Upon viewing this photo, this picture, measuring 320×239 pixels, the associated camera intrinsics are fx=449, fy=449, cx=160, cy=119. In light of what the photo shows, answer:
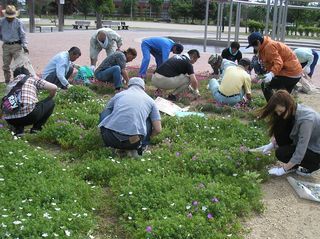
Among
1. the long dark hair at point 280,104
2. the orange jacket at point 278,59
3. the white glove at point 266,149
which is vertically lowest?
the white glove at point 266,149

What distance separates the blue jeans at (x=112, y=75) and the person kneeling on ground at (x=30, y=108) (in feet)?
8.70

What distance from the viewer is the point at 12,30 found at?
899cm

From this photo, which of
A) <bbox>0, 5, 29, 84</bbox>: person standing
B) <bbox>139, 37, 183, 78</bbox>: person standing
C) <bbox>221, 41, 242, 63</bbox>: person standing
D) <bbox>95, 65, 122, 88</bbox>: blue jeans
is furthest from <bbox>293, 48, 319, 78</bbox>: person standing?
<bbox>0, 5, 29, 84</bbox>: person standing

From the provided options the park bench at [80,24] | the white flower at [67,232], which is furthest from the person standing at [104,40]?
the park bench at [80,24]

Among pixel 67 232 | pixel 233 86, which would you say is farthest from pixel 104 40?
pixel 67 232

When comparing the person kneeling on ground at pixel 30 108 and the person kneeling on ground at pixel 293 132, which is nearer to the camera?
the person kneeling on ground at pixel 293 132

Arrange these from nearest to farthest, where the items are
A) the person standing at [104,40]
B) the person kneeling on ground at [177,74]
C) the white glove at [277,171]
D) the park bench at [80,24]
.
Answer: the white glove at [277,171], the person kneeling on ground at [177,74], the person standing at [104,40], the park bench at [80,24]

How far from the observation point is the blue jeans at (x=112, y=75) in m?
8.60

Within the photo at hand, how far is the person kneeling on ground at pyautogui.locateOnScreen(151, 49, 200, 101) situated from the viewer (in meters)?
8.21

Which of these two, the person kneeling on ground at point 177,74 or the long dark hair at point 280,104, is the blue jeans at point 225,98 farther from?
the long dark hair at point 280,104

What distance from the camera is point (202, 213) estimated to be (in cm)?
397

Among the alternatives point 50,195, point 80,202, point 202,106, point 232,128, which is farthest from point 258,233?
point 202,106

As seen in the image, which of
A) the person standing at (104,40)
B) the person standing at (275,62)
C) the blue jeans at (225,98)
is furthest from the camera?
the person standing at (104,40)

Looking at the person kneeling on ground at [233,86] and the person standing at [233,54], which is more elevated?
the person standing at [233,54]
